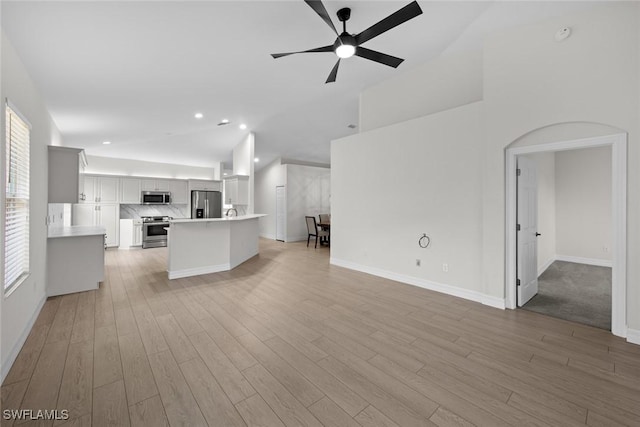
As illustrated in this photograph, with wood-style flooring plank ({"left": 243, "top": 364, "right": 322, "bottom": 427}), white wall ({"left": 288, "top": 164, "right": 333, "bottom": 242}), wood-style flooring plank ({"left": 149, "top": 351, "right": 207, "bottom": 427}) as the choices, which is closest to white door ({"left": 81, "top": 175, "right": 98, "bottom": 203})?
white wall ({"left": 288, "top": 164, "right": 333, "bottom": 242})

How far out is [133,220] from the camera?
25.7ft

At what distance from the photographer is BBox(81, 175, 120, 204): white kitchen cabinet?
24.0ft

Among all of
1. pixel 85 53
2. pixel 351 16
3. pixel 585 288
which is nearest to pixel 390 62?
pixel 351 16

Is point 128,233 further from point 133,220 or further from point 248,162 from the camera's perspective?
point 248,162

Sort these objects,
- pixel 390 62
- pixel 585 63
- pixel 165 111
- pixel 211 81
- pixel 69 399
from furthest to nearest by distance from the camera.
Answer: pixel 165 111 < pixel 211 81 < pixel 390 62 < pixel 585 63 < pixel 69 399

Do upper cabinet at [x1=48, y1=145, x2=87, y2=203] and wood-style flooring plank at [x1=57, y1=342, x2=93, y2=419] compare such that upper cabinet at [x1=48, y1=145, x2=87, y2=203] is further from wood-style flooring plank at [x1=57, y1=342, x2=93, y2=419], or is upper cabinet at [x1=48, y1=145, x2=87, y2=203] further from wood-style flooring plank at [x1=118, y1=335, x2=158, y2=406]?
wood-style flooring plank at [x1=118, y1=335, x2=158, y2=406]

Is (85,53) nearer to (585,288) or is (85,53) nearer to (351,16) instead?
(351,16)

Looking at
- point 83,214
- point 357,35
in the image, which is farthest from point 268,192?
point 357,35

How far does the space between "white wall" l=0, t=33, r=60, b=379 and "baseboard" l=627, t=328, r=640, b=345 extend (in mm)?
5379

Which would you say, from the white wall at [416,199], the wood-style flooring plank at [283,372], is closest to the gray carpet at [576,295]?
the white wall at [416,199]

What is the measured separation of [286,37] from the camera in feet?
9.96

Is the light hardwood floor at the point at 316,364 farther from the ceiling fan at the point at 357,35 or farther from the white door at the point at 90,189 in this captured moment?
the white door at the point at 90,189

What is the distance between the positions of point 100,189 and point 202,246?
488 cm

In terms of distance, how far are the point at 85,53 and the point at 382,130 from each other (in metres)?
4.05
